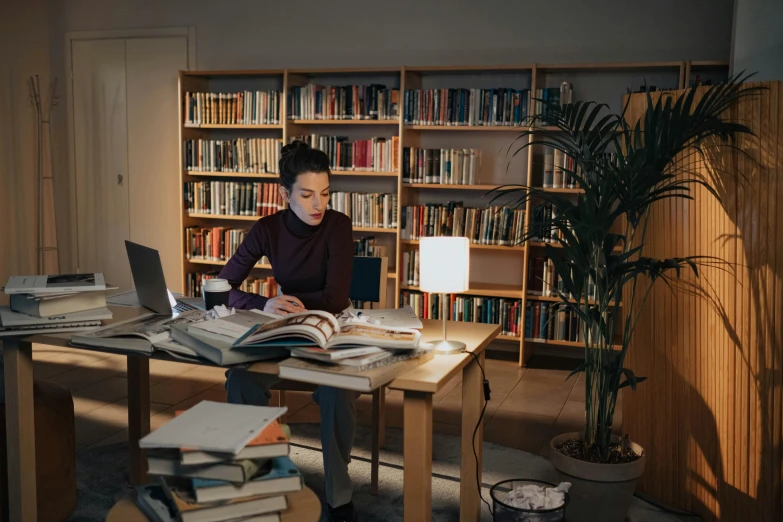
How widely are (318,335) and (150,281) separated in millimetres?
851

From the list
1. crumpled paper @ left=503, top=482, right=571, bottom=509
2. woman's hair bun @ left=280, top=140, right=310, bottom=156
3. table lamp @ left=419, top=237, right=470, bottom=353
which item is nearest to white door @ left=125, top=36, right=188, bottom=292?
woman's hair bun @ left=280, top=140, right=310, bottom=156

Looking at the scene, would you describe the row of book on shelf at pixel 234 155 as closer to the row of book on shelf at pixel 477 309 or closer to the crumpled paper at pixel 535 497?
the row of book on shelf at pixel 477 309

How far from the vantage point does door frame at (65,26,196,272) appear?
18.3 ft

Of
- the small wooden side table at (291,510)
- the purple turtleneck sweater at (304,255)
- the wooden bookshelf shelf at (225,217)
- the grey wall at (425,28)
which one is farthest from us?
the wooden bookshelf shelf at (225,217)

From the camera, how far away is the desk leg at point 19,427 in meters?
2.11

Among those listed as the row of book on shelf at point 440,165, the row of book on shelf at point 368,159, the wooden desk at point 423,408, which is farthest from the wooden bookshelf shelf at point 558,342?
the wooden desk at point 423,408

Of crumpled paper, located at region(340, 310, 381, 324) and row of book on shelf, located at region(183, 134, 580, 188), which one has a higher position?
row of book on shelf, located at region(183, 134, 580, 188)

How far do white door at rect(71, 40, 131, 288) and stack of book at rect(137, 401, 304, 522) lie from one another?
488 centimetres

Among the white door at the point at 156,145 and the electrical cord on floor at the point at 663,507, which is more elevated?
the white door at the point at 156,145

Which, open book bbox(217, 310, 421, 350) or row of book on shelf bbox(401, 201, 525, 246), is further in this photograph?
row of book on shelf bbox(401, 201, 525, 246)

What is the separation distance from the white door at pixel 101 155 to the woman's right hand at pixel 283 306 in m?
3.95

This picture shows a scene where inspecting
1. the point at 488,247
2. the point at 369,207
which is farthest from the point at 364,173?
the point at 488,247

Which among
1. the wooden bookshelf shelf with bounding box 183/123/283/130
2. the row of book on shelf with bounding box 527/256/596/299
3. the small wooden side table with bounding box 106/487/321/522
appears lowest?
the small wooden side table with bounding box 106/487/321/522

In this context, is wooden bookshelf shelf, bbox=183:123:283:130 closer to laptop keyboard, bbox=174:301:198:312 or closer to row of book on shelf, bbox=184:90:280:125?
row of book on shelf, bbox=184:90:280:125
